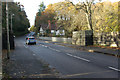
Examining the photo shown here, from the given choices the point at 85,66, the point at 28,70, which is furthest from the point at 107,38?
the point at 28,70

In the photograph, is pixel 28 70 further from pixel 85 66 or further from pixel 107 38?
pixel 107 38

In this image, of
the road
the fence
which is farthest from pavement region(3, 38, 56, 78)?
the fence

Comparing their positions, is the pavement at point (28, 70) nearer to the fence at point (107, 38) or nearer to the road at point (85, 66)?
the road at point (85, 66)

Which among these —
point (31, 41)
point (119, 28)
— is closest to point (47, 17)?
point (31, 41)

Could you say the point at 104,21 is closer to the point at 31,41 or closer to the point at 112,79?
the point at 31,41

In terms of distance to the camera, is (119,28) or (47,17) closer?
(119,28)

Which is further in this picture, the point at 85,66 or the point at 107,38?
the point at 107,38

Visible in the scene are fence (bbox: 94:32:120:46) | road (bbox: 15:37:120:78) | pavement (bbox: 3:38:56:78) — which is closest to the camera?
pavement (bbox: 3:38:56:78)

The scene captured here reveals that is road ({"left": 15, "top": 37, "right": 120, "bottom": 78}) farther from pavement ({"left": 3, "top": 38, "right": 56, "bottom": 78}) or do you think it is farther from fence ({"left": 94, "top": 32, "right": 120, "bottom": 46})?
fence ({"left": 94, "top": 32, "right": 120, "bottom": 46})

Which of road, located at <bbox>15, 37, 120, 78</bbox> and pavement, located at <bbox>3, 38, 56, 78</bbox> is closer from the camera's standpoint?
pavement, located at <bbox>3, 38, 56, 78</bbox>

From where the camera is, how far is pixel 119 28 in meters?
28.2

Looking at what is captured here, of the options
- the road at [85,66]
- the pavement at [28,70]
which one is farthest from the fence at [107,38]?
the pavement at [28,70]

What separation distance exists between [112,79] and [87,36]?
18.7 m

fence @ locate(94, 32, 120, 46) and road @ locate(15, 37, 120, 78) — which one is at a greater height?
fence @ locate(94, 32, 120, 46)
